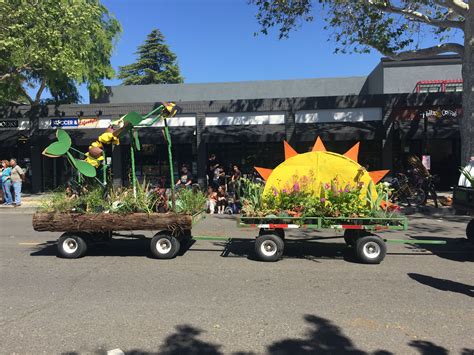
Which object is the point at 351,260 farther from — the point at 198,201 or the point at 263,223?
the point at 198,201

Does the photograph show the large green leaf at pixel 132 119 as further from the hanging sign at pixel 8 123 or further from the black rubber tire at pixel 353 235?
the hanging sign at pixel 8 123

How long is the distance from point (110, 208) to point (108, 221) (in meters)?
0.27

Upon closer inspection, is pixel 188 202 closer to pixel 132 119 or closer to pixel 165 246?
pixel 165 246

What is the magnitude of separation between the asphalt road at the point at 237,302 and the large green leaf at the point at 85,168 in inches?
58.4

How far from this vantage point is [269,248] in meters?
6.82

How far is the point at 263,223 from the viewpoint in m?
6.87

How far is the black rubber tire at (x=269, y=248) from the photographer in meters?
6.78

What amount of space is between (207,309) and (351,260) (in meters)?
3.17

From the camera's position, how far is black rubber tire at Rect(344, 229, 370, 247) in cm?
695

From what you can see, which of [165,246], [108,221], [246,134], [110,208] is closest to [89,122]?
[246,134]

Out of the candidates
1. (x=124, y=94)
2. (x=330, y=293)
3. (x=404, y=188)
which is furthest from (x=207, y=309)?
(x=124, y=94)

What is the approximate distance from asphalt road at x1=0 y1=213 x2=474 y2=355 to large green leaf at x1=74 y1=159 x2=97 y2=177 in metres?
1.48

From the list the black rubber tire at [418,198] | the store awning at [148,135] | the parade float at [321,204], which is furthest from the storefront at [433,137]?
the parade float at [321,204]

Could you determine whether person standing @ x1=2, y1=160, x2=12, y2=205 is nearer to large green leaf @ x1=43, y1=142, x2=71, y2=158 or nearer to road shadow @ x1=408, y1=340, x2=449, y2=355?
large green leaf @ x1=43, y1=142, x2=71, y2=158
